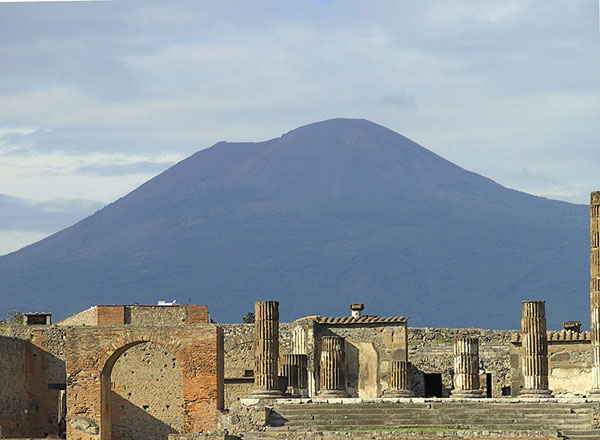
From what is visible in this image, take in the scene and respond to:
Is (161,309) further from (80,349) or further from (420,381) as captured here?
(80,349)

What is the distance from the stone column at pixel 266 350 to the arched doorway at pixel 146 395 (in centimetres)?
880

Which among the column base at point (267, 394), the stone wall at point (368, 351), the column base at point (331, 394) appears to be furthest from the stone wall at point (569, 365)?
the column base at point (267, 394)

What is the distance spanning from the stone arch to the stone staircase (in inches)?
211

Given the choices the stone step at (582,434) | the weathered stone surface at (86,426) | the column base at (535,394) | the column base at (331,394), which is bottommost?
the stone step at (582,434)

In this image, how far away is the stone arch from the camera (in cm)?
4234

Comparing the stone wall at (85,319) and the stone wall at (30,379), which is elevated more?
the stone wall at (85,319)

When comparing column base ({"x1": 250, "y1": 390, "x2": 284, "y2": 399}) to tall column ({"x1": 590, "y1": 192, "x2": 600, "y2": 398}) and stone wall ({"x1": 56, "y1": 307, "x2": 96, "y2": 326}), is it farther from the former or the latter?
stone wall ({"x1": 56, "y1": 307, "x2": 96, "y2": 326})

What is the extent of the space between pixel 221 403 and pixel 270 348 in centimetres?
298

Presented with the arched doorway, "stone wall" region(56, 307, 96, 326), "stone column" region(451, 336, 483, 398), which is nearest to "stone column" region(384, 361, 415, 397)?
"stone column" region(451, 336, 483, 398)

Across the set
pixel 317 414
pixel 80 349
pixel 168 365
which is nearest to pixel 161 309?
pixel 168 365

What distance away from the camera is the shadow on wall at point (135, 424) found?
4900cm

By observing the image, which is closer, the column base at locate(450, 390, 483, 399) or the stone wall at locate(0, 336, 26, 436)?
the column base at locate(450, 390, 483, 399)

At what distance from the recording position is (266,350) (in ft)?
133

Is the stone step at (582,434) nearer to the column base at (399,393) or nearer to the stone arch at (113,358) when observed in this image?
the column base at (399,393)
